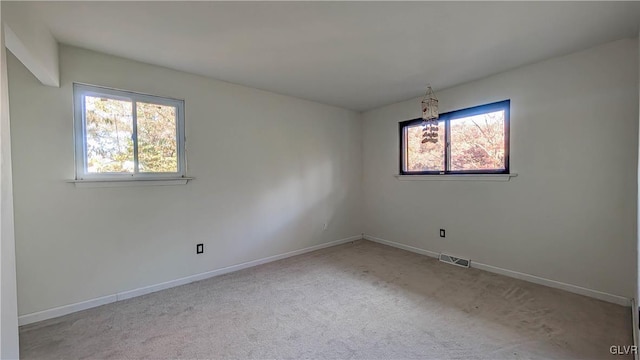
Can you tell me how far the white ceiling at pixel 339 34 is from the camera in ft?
5.86

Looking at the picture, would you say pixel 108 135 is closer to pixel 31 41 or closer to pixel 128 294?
pixel 31 41

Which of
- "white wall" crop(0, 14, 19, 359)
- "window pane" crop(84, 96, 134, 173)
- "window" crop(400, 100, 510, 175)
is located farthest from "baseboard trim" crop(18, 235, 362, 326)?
"window" crop(400, 100, 510, 175)

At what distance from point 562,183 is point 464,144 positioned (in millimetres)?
1059

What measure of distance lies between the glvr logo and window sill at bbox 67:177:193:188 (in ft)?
11.9

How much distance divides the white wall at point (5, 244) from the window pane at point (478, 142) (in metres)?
3.95

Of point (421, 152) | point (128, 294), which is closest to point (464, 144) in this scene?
point (421, 152)

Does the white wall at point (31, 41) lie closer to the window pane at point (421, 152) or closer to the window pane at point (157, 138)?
the window pane at point (157, 138)

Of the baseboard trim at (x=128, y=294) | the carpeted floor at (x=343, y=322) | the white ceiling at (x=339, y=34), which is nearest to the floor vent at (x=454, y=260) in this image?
the carpeted floor at (x=343, y=322)

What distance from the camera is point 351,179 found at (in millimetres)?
4586

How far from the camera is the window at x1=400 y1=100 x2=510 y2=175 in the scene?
3045mm

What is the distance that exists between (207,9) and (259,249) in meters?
2.63

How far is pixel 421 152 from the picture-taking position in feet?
12.7

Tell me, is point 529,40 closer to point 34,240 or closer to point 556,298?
point 556,298

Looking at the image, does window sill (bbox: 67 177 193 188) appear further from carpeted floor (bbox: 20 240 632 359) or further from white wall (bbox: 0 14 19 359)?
carpeted floor (bbox: 20 240 632 359)
